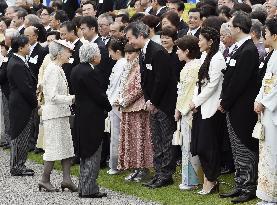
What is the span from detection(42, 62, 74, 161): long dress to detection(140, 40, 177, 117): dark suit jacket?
1.15 m

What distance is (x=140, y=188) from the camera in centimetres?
1200

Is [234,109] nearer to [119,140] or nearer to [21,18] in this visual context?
[119,140]

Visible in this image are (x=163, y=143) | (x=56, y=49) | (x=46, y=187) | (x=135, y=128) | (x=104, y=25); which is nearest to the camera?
(x=56, y=49)

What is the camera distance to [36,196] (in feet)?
38.1

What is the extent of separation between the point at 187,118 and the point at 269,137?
1606mm

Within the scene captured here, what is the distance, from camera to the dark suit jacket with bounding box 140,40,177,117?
1191 centimetres

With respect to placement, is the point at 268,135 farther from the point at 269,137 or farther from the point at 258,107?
the point at 258,107

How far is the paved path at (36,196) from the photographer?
1116cm

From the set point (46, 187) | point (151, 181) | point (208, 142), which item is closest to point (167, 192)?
point (151, 181)

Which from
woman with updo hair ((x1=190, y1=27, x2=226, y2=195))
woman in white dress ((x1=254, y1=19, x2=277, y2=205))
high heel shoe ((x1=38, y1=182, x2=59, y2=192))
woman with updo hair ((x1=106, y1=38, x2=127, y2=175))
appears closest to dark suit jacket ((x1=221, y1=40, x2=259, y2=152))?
woman with updo hair ((x1=190, y1=27, x2=226, y2=195))

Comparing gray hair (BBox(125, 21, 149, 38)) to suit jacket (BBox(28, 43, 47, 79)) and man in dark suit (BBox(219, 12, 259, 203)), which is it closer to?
man in dark suit (BBox(219, 12, 259, 203))

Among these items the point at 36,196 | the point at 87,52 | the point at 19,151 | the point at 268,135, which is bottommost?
the point at 36,196

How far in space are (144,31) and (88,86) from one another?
142 cm

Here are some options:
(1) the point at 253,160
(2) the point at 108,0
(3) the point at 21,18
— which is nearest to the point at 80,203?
(1) the point at 253,160
